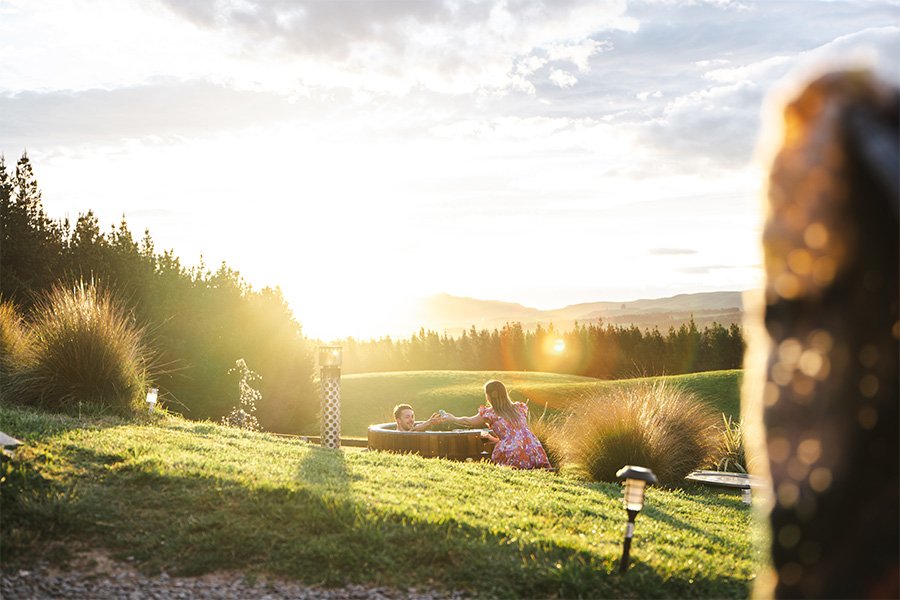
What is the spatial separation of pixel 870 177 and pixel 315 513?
15.6 ft

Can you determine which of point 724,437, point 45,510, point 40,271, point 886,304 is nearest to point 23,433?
point 45,510

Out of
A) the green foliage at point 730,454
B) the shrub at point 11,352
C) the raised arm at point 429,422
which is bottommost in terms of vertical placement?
the green foliage at point 730,454

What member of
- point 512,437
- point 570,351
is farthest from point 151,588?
point 570,351

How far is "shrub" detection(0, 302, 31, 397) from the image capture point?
1031 centimetres

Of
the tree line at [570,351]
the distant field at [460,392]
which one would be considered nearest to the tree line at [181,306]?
the distant field at [460,392]

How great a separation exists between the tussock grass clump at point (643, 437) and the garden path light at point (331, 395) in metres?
3.46

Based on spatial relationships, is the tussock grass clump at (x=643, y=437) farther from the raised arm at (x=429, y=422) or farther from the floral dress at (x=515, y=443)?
the raised arm at (x=429, y=422)

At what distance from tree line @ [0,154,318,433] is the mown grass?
960 cm

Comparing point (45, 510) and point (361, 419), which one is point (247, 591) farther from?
point (361, 419)

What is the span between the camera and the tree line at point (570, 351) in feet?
103

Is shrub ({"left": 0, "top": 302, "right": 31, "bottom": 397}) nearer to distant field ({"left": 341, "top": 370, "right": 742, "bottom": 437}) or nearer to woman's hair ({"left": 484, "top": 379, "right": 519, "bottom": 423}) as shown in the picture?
woman's hair ({"left": 484, "top": 379, "right": 519, "bottom": 423})

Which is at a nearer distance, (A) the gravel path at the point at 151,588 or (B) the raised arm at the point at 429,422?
(A) the gravel path at the point at 151,588

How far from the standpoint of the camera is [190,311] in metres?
18.3

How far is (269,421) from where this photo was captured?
18.4 m
